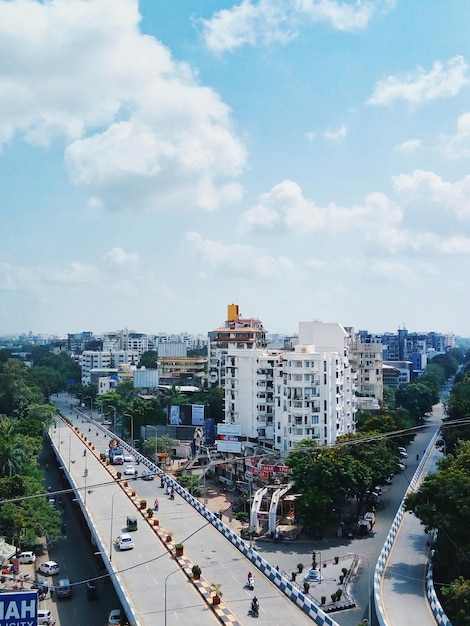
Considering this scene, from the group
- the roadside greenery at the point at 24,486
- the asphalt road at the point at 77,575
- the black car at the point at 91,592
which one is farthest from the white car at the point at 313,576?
the roadside greenery at the point at 24,486

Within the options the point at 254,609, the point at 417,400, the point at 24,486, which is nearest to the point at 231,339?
the point at 417,400

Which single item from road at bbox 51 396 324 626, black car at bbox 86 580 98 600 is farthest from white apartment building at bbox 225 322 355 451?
black car at bbox 86 580 98 600

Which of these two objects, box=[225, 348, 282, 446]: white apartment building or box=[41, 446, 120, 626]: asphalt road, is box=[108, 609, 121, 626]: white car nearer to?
box=[41, 446, 120, 626]: asphalt road

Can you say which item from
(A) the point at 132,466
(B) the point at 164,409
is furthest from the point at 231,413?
(B) the point at 164,409

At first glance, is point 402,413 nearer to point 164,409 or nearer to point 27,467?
point 164,409

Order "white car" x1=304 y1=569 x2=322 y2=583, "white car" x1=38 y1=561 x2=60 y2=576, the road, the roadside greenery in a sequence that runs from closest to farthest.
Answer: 1. the road
2. "white car" x1=304 y1=569 x2=322 y2=583
3. the roadside greenery
4. "white car" x1=38 y1=561 x2=60 y2=576

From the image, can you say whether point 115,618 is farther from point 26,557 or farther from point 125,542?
point 26,557

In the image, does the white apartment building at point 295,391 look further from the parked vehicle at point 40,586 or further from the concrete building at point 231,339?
the parked vehicle at point 40,586
